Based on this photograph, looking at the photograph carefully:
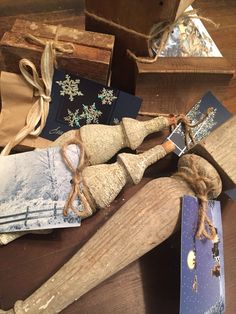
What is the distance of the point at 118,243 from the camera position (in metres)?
0.45

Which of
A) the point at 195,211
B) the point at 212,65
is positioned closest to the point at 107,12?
the point at 212,65

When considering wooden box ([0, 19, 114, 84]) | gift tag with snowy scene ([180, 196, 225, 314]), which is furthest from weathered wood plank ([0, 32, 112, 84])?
gift tag with snowy scene ([180, 196, 225, 314])

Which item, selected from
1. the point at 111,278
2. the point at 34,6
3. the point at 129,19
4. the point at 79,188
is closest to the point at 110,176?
the point at 79,188

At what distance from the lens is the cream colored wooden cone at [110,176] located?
1.56 feet

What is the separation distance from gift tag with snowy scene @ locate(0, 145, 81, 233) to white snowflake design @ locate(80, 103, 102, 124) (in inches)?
3.1

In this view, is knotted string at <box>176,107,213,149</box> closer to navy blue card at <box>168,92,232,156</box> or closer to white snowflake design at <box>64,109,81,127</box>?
navy blue card at <box>168,92,232,156</box>

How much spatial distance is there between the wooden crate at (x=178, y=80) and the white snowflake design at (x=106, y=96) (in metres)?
0.05

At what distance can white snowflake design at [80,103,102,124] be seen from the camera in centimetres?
57

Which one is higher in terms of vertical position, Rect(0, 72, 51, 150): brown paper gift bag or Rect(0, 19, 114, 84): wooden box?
Rect(0, 19, 114, 84): wooden box

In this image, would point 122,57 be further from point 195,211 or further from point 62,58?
point 195,211

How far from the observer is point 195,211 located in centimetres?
46

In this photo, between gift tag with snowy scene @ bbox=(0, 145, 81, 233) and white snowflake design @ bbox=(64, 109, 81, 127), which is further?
white snowflake design @ bbox=(64, 109, 81, 127)

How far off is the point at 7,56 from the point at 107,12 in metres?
0.17

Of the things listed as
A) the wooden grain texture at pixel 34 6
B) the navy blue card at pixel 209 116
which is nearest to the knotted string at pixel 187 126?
the navy blue card at pixel 209 116
